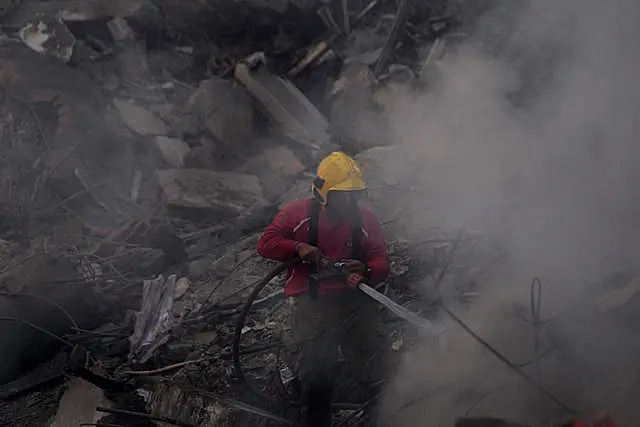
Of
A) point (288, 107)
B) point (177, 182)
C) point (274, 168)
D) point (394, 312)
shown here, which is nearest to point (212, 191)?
point (177, 182)

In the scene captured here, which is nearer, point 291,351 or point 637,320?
point 637,320

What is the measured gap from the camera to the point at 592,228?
18.4 feet

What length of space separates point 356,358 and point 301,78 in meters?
5.42

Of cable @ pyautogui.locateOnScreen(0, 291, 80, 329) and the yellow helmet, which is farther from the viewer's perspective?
cable @ pyautogui.locateOnScreen(0, 291, 80, 329)

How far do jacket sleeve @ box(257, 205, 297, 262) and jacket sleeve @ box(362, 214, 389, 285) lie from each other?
0.47 meters

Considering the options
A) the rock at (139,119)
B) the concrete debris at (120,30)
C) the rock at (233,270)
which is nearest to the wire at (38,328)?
the rock at (233,270)

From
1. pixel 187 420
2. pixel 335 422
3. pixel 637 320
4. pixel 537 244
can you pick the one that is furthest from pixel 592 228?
pixel 187 420

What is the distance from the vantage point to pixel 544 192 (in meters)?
6.08

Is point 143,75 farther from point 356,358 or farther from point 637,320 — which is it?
point 637,320

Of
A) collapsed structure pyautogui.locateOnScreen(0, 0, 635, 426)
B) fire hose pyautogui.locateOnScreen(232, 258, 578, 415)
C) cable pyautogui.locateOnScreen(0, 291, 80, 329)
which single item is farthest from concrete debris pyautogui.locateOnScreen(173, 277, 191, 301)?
fire hose pyautogui.locateOnScreen(232, 258, 578, 415)

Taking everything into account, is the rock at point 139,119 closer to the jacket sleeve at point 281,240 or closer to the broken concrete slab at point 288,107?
the broken concrete slab at point 288,107

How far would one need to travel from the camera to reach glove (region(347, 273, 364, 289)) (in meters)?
4.68

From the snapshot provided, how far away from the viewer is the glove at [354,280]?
4684 mm

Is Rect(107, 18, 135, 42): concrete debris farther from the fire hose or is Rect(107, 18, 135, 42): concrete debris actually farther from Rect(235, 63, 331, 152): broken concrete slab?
the fire hose
